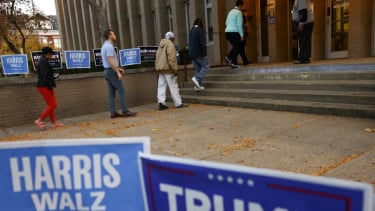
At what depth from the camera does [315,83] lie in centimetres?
686

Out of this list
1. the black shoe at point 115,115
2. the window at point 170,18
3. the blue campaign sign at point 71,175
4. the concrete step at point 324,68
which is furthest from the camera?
the window at point 170,18

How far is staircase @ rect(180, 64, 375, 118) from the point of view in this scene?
19.6ft

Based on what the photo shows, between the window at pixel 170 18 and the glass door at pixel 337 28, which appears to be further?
the window at pixel 170 18

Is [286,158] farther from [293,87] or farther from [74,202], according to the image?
[293,87]

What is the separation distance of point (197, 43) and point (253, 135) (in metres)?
4.01

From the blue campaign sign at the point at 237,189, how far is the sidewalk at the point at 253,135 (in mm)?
2342

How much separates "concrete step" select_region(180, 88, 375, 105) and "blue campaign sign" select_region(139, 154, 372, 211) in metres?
5.26

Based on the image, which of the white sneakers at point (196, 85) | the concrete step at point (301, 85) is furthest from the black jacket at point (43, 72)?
the concrete step at point (301, 85)

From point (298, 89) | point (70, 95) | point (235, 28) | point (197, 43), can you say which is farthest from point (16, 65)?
point (298, 89)

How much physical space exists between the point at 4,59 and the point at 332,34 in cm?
991

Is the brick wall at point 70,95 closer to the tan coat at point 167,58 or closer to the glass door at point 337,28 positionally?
the tan coat at point 167,58

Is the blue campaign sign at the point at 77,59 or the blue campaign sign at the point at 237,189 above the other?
the blue campaign sign at the point at 77,59

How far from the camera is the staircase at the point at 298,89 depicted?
5.96 metres

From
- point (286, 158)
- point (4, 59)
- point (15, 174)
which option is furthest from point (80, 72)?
point (15, 174)
